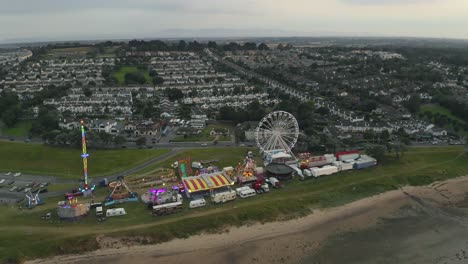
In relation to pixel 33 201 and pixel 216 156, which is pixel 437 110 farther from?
pixel 33 201

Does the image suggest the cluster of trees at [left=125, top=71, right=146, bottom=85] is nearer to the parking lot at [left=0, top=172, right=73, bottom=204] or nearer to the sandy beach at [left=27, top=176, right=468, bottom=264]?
the parking lot at [left=0, top=172, right=73, bottom=204]

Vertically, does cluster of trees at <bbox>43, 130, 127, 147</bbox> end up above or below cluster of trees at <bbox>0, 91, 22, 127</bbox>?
below

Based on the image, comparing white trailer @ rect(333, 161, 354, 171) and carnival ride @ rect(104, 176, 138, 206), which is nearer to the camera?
carnival ride @ rect(104, 176, 138, 206)

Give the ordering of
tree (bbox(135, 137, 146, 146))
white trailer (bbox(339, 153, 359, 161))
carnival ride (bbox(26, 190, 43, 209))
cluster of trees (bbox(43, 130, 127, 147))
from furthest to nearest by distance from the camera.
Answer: tree (bbox(135, 137, 146, 146)) < cluster of trees (bbox(43, 130, 127, 147)) < white trailer (bbox(339, 153, 359, 161)) < carnival ride (bbox(26, 190, 43, 209))

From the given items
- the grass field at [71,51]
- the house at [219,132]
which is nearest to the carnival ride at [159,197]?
the house at [219,132]

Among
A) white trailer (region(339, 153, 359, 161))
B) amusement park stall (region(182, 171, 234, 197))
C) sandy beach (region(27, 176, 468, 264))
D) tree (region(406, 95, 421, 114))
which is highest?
tree (region(406, 95, 421, 114))

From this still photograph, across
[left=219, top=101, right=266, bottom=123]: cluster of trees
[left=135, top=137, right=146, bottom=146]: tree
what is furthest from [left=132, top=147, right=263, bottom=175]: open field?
[left=219, top=101, right=266, bottom=123]: cluster of trees

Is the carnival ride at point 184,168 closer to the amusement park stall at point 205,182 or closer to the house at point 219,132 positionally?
the amusement park stall at point 205,182

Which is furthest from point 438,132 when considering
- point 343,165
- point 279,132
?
point 279,132
